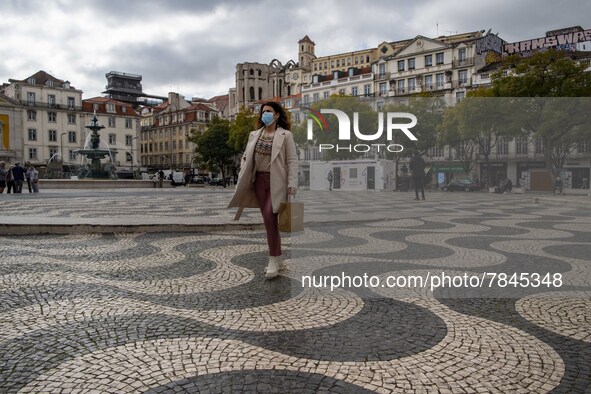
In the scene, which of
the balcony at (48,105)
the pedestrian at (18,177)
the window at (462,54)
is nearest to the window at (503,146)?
the window at (462,54)

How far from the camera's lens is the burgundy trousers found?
5.14 m

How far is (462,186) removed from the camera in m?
5.65

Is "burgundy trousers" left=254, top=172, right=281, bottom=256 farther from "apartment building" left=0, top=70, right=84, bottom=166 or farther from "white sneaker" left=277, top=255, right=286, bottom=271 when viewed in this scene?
"apartment building" left=0, top=70, right=84, bottom=166

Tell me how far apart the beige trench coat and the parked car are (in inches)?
85.5

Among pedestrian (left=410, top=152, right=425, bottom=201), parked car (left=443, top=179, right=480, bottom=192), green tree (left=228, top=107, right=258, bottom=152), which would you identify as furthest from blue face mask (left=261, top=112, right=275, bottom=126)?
green tree (left=228, top=107, right=258, bottom=152)

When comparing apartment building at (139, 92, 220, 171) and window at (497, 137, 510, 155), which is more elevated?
apartment building at (139, 92, 220, 171)

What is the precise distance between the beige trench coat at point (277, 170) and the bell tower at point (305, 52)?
118 meters

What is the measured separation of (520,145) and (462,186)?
0.88 m

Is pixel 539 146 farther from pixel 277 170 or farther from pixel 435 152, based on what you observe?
pixel 277 170

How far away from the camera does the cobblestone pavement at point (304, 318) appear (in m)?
→ 2.61

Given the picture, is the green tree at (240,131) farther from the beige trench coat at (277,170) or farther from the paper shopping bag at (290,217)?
the paper shopping bag at (290,217)

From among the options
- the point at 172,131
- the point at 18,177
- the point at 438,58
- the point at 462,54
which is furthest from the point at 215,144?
the point at 438,58

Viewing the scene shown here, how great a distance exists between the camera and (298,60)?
12194 centimetres

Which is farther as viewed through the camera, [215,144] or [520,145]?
[215,144]
